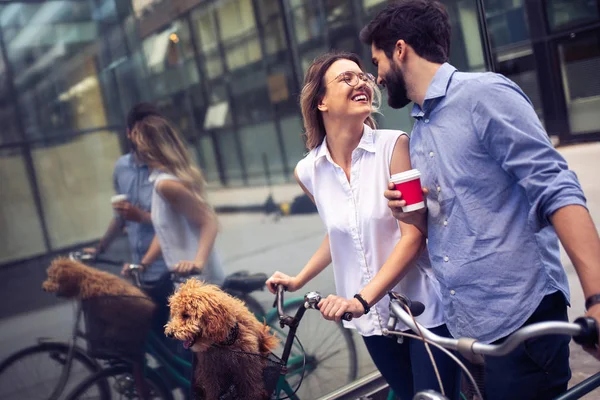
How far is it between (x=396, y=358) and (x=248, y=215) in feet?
5.22

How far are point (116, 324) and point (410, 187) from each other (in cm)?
188

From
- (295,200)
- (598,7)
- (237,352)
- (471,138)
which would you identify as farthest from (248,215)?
(598,7)

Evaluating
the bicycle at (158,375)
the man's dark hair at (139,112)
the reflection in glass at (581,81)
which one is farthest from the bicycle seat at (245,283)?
the reflection in glass at (581,81)

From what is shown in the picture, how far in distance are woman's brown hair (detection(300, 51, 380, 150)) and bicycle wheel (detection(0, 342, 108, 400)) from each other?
63.7 inches

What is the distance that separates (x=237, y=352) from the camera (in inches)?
77.5

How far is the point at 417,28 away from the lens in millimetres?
2041

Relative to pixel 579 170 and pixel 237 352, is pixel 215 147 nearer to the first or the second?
pixel 237 352

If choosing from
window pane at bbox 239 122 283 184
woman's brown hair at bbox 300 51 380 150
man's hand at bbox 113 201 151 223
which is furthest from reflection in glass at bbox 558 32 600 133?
man's hand at bbox 113 201 151 223

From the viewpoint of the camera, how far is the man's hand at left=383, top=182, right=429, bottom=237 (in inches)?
74.0

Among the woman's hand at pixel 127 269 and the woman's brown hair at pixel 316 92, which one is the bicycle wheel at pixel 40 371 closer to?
the woman's hand at pixel 127 269

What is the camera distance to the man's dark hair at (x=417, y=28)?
2.04 m

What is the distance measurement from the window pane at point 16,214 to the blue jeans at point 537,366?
2.18 metres

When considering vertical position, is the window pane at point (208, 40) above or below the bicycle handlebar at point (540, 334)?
above

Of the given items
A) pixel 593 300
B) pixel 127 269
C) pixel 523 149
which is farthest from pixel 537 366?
pixel 127 269
